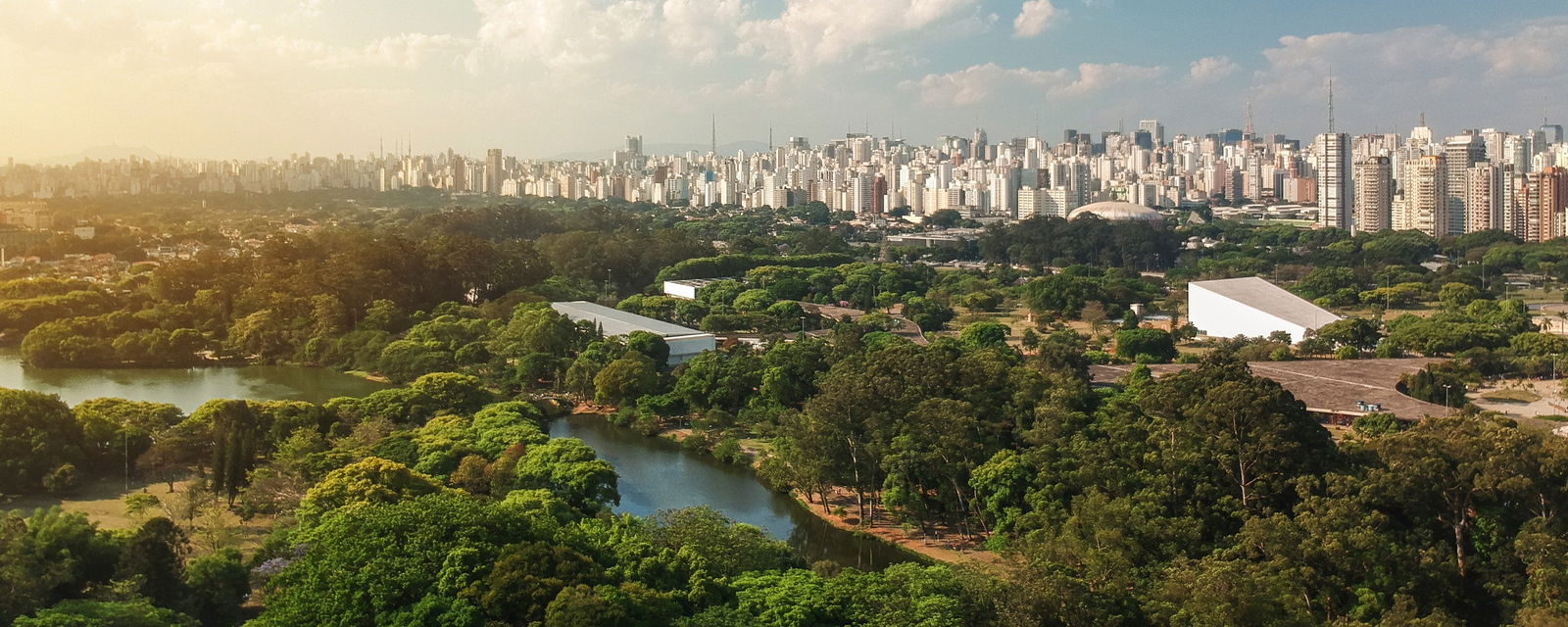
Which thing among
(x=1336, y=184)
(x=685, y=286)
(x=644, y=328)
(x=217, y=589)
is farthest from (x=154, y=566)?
(x=1336, y=184)

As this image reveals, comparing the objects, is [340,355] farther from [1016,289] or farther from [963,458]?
[1016,289]

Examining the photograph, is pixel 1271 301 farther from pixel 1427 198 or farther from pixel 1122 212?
pixel 1122 212

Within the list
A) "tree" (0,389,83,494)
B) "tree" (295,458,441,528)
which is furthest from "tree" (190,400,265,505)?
"tree" (295,458,441,528)

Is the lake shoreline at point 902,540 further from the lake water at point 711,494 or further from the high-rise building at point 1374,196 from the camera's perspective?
the high-rise building at point 1374,196

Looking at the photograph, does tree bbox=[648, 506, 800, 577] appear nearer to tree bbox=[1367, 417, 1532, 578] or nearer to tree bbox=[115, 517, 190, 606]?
tree bbox=[115, 517, 190, 606]

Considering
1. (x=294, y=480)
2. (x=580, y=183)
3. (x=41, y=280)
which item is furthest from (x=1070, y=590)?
(x=580, y=183)

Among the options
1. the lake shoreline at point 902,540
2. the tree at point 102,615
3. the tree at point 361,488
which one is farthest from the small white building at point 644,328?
the tree at point 102,615
